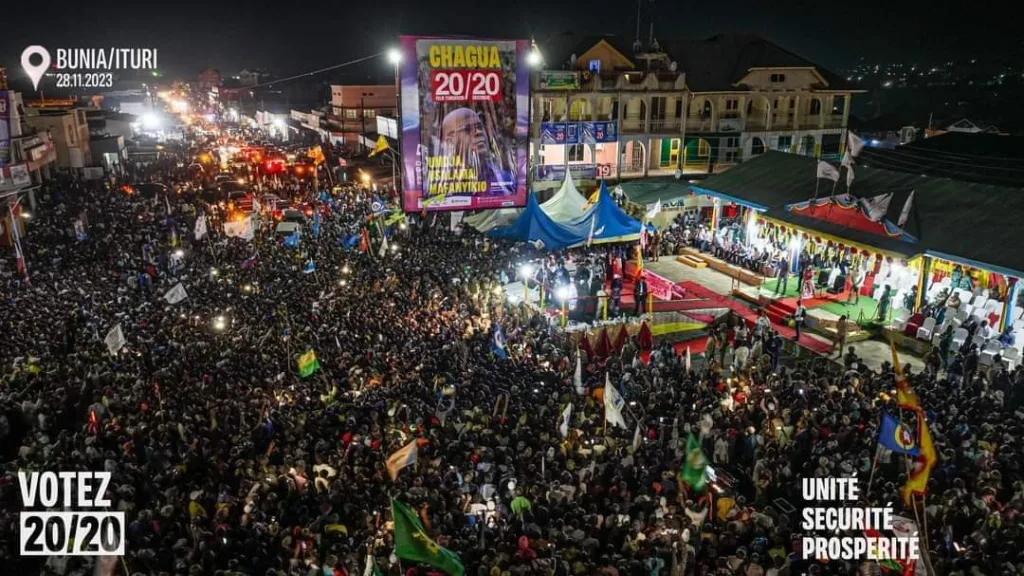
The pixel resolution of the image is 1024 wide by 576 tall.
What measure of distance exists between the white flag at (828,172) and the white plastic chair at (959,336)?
5439 mm

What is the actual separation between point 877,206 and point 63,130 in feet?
144

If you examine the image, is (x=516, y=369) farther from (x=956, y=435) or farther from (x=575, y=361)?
(x=956, y=435)

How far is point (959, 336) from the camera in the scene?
52.8 feet

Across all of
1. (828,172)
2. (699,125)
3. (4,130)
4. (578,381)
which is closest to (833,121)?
(699,125)

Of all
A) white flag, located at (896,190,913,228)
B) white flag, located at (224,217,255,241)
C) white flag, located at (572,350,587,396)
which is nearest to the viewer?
white flag, located at (572,350,587,396)

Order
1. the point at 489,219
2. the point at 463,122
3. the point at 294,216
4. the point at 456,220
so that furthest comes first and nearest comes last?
the point at 294,216 → the point at 456,220 → the point at 489,219 → the point at 463,122

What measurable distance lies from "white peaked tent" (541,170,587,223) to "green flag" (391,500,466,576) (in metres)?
16.8

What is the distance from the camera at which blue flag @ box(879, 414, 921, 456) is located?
9.02 m

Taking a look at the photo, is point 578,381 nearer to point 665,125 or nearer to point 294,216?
point 294,216

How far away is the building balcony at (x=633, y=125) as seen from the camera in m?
35.2

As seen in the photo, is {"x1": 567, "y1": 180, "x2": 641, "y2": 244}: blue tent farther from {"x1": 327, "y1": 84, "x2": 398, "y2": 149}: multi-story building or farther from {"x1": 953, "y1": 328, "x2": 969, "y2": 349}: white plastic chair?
{"x1": 327, "y1": 84, "x2": 398, "y2": 149}: multi-story building

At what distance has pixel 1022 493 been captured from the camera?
30.0 feet

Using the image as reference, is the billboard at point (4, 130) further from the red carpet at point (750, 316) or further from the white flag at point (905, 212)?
the white flag at point (905, 212)

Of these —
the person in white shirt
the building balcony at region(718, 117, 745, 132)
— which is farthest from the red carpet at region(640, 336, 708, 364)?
the building balcony at region(718, 117, 745, 132)
